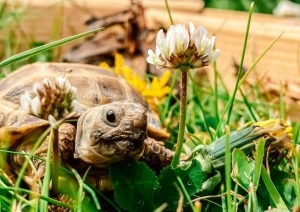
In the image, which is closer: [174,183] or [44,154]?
[174,183]

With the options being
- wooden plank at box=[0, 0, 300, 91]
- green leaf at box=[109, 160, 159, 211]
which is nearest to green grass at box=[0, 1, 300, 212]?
green leaf at box=[109, 160, 159, 211]

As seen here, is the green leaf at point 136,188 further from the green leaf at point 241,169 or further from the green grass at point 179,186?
the green leaf at point 241,169

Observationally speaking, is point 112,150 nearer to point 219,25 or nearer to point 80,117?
point 80,117

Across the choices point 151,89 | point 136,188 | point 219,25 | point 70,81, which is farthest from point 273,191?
point 219,25

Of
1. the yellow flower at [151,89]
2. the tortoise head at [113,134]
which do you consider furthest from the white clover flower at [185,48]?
the yellow flower at [151,89]

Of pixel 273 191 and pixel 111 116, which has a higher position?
pixel 111 116

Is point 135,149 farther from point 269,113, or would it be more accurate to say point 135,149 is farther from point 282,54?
point 282,54

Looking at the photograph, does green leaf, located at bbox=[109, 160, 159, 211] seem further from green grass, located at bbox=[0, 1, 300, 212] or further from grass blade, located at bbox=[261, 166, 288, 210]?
grass blade, located at bbox=[261, 166, 288, 210]
